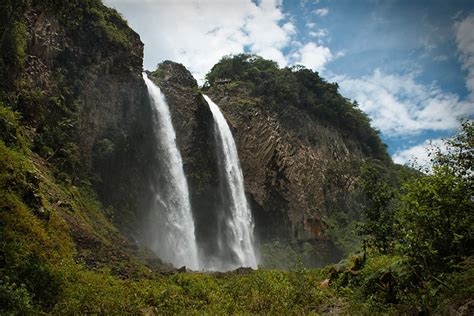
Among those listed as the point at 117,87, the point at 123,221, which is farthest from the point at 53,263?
the point at 117,87

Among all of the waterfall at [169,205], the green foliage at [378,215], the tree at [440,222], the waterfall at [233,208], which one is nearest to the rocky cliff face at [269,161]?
the waterfall at [233,208]

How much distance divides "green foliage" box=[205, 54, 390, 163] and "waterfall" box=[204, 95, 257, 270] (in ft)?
38.7

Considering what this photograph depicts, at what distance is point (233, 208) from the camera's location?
113 feet

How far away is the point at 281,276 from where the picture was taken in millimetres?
17312

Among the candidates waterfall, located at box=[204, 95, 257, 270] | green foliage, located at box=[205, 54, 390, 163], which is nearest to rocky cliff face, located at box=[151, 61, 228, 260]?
waterfall, located at box=[204, 95, 257, 270]

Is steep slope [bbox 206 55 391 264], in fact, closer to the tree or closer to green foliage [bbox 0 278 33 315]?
the tree

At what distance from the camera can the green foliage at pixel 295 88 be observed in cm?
4859

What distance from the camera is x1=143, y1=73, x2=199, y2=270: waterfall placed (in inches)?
1067

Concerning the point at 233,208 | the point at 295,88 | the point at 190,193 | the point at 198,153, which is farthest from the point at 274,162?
the point at 295,88

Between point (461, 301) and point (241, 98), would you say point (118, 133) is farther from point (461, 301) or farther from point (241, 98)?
point (461, 301)

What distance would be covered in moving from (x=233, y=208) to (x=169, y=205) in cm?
736

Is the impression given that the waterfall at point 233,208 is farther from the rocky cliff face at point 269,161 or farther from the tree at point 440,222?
the tree at point 440,222

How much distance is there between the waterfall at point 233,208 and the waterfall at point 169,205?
14.5ft

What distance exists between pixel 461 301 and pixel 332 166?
41.2 m
